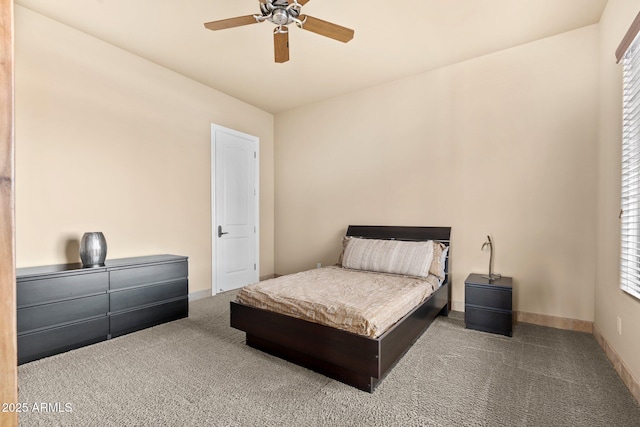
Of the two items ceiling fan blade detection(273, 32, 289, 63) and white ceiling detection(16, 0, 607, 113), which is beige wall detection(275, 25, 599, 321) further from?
ceiling fan blade detection(273, 32, 289, 63)

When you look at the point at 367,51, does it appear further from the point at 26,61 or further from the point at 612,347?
the point at 612,347

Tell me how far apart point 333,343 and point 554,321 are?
8.17 ft

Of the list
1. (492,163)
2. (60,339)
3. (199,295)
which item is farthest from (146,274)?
(492,163)

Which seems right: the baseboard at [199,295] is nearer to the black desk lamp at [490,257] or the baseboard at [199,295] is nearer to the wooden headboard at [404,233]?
the wooden headboard at [404,233]

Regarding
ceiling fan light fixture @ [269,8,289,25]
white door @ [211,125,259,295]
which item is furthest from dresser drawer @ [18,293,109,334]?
ceiling fan light fixture @ [269,8,289,25]

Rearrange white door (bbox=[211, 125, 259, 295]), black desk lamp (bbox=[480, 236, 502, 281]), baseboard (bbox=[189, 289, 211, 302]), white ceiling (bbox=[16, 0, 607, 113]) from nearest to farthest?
white ceiling (bbox=[16, 0, 607, 113]), black desk lamp (bbox=[480, 236, 502, 281]), baseboard (bbox=[189, 289, 211, 302]), white door (bbox=[211, 125, 259, 295])

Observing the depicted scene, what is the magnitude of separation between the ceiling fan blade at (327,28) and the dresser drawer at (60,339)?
3027 mm

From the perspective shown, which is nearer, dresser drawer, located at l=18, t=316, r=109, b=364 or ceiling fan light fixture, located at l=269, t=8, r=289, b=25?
ceiling fan light fixture, located at l=269, t=8, r=289, b=25

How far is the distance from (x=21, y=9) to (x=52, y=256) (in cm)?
217

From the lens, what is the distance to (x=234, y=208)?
15.3 ft

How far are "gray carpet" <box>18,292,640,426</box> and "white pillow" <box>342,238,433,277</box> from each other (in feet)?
2.63

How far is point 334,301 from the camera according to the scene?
2.27 meters

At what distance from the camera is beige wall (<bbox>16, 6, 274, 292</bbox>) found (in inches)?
108

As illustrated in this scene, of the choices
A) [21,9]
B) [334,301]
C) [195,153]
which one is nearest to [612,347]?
[334,301]
